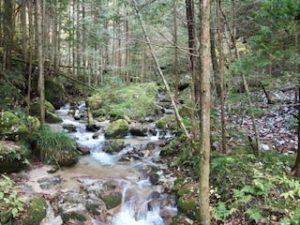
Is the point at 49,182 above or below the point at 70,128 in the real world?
below

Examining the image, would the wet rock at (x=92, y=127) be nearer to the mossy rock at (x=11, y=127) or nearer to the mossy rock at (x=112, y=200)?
the mossy rock at (x=11, y=127)

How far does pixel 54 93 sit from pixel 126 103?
12.0 ft

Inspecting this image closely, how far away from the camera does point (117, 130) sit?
44.8 ft

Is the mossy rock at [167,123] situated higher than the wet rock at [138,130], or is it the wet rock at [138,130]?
the mossy rock at [167,123]

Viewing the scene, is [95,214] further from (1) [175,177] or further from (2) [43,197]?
(1) [175,177]

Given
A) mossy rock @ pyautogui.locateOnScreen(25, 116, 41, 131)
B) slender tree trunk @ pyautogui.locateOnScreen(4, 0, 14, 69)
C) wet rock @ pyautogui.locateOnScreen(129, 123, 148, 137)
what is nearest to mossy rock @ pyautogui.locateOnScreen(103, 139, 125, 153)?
wet rock @ pyautogui.locateOnScreen(129, 123, 148, 137)

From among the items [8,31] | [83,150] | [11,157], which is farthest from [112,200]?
[8,31]

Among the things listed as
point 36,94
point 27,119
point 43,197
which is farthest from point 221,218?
point 36,94

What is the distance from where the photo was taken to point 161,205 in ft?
26.3

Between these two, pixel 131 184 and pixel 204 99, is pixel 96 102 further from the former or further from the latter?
pixel 204 99

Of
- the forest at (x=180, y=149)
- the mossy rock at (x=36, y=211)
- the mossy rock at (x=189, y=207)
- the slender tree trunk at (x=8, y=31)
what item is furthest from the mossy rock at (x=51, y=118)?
the mossy rock at (x=189, y=207)

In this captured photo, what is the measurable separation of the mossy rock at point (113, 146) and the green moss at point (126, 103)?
3843 mm

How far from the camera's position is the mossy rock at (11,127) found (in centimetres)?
978

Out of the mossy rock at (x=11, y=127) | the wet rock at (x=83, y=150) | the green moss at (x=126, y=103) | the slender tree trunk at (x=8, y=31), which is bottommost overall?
the wet rock at (x=83, y=150)
